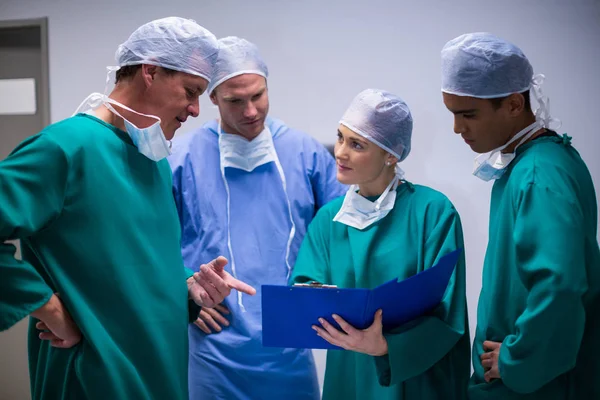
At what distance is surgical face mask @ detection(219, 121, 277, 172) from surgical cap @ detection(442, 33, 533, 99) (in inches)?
33.1

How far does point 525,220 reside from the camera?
156 cm

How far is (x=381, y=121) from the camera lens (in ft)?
6.83

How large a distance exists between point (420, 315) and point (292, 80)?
171cm

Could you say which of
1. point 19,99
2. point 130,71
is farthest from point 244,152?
point 19,99

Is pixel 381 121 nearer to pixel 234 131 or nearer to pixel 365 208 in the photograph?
pixel 365 208

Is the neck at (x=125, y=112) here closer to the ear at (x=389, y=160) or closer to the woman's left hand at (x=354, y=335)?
the woman's left hand at (x=354, y=335)

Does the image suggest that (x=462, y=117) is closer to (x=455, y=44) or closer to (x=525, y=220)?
(x=455, y=44)

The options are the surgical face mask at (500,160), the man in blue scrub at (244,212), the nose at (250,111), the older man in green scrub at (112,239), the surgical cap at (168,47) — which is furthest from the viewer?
the nose at (250,111)

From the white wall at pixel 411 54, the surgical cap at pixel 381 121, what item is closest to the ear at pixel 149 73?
the surgical cap at pixel 381 121

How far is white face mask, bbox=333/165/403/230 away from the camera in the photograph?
2.00m

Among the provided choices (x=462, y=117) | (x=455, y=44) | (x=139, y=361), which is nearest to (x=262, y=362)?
(x=139, y=361)

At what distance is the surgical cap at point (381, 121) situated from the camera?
2082 mm

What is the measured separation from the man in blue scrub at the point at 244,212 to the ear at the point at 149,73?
81cm

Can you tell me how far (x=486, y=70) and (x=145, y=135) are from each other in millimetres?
897
